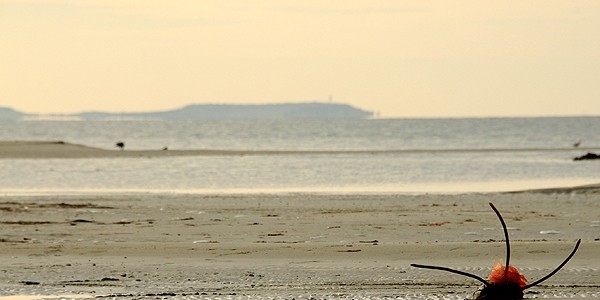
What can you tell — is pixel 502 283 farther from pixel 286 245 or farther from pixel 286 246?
pixel 286 245

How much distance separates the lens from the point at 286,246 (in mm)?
16359

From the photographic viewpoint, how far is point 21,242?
17.4 metres

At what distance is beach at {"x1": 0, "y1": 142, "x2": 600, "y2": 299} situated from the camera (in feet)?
42.3

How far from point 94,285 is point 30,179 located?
2355 centimetres

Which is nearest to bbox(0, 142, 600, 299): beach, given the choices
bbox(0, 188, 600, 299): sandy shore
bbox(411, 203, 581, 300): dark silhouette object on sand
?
bbox(0, 188, 600, 299): sandy shore

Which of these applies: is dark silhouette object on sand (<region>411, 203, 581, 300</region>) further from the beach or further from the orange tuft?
the beach

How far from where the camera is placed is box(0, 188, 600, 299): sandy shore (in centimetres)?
1292

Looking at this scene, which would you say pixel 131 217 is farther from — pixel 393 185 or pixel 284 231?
pixel 393 185

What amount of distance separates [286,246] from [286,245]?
0.14 metres

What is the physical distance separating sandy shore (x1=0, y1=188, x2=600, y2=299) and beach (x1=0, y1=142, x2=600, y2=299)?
2cm

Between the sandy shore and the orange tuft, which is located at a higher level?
the orange tuft

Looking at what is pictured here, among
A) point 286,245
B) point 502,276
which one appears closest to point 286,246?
point 286,245

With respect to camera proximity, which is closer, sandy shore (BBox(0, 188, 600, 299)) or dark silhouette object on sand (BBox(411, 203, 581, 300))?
dark silhouette object on sand (BBox(411, 203, 581, 300))

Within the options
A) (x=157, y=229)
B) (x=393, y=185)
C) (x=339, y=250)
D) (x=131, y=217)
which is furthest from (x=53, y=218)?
(x=393, y=185)
